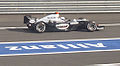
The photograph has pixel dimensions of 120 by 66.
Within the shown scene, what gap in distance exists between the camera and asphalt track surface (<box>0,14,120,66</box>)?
8148 mm

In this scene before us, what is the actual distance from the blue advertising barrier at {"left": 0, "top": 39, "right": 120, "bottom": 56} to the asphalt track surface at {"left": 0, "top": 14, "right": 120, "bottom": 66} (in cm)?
55

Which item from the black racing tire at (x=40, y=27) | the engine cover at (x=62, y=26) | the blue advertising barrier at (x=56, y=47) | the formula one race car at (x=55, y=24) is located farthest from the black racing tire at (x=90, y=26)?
the black racing tire at (x=40, y=27)

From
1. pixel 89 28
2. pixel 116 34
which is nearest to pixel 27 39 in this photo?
pixel 89 28

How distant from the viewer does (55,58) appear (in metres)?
8.63

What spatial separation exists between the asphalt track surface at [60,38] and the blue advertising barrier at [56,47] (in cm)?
55

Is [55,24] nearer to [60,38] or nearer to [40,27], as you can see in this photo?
[40,27]

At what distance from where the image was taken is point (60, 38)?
11.7 m

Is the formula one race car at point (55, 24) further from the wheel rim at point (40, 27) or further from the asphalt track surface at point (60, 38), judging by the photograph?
the asphalt track surface at point (60, 38)

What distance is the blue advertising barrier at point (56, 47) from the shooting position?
31.1ft

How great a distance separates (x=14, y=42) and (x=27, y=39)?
28.8 inches

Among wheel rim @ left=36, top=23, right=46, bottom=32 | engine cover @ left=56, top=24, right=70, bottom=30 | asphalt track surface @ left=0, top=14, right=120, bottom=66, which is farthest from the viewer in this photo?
engine cover @ left=56, top=24, right=70, bottom=30

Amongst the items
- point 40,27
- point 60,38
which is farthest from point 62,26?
point 60,38

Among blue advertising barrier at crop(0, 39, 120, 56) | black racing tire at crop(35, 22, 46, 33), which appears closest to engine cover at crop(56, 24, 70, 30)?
black racing tire at crop(35, 22, 46, 33)

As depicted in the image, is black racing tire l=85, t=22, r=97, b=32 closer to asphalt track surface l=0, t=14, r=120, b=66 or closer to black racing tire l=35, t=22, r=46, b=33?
asphalt track surface l=0, t=14, r=120, b=66
